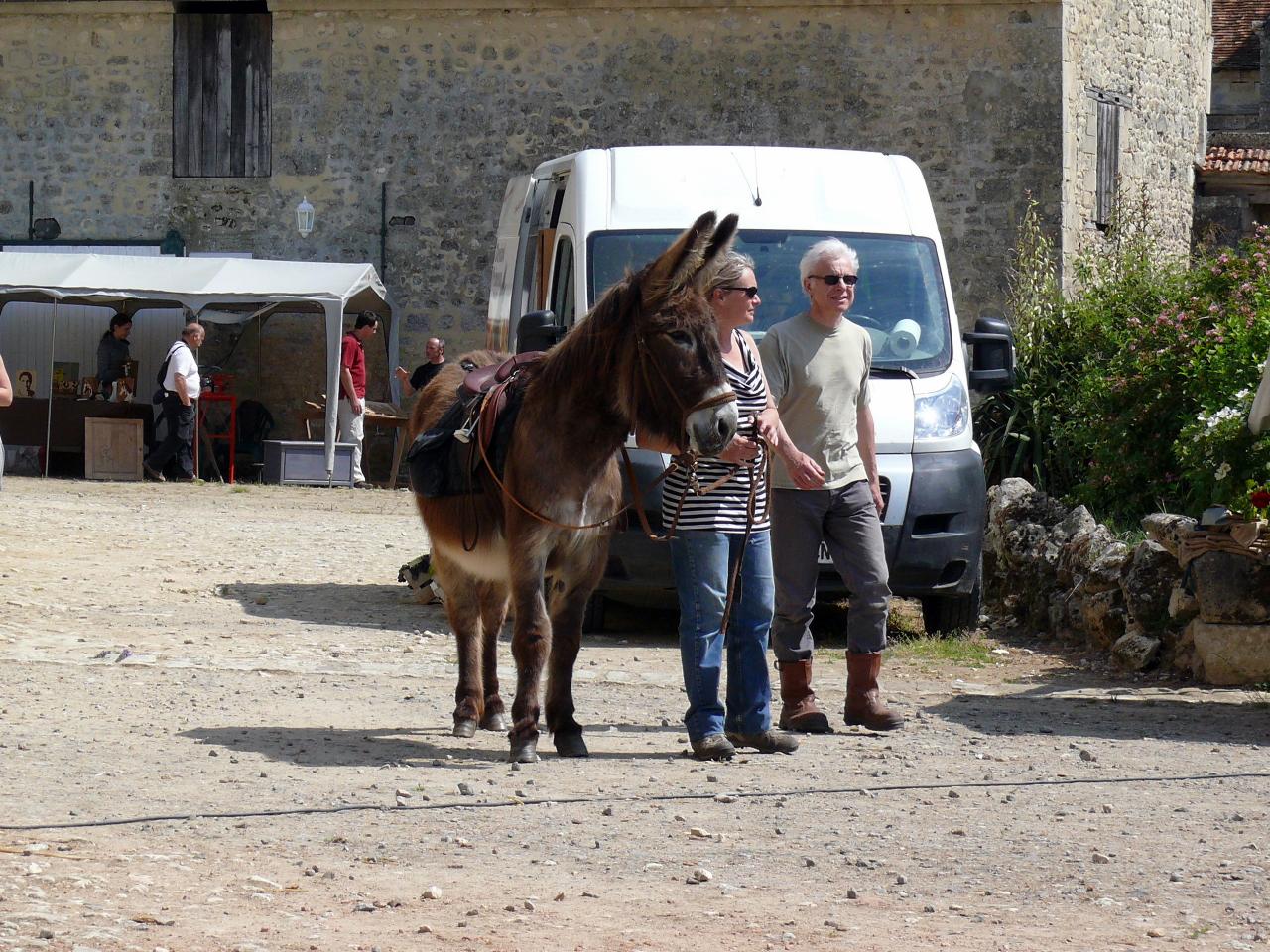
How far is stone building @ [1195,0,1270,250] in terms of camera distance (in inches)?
1182

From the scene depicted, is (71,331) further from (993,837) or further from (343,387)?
(993,837)

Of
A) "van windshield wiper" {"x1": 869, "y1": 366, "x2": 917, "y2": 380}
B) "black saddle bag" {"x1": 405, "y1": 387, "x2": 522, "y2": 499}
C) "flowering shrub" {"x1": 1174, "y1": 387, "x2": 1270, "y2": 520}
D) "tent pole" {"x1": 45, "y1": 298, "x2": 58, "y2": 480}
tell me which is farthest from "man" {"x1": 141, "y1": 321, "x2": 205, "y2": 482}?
"black saddle bag" {"x1": 405, "y1": 387, "x2": 522, "y2": 499}

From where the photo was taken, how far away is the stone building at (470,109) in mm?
24250

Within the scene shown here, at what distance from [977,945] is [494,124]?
2208cm

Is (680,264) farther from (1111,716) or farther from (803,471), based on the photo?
(1111,716)

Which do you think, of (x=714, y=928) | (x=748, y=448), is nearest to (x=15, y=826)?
(x=714, y=928)

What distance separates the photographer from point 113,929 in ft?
14.2

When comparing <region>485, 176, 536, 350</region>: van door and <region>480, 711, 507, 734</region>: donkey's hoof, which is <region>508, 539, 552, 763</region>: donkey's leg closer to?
<region>480, 711, 507, 734</region>: donkey's hoof

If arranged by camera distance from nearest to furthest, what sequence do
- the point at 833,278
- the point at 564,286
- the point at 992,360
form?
1. the point at 833,278
2. the point at 992,360
3. the point at 564,286

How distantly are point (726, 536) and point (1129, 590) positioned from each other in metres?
3.70

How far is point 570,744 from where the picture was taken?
6887 millimetres

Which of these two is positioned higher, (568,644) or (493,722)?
(568,644)

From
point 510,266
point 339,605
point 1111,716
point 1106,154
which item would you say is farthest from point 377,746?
point 1106,154

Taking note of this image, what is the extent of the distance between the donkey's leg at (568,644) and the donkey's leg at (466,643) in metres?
0.58
